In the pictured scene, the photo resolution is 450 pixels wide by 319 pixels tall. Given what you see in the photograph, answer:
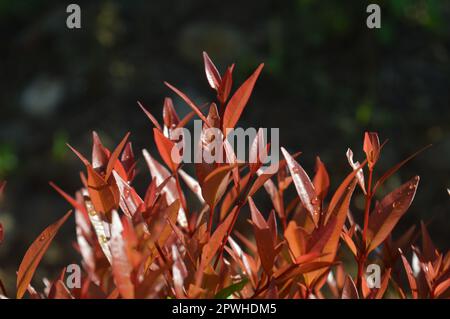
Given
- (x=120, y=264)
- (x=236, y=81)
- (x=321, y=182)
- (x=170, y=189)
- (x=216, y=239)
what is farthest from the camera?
(x=236, y=81)

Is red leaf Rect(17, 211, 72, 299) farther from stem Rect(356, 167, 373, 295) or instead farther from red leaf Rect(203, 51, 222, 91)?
stem Rect(356, 167, 373, 295)

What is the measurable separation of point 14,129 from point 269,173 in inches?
198

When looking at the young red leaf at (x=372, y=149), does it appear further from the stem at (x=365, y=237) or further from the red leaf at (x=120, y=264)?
the red leaf at (x=120, y=264)

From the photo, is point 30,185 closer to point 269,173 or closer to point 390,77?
point 390,77

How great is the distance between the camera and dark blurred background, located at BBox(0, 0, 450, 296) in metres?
4.80

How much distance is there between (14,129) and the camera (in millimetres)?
5711

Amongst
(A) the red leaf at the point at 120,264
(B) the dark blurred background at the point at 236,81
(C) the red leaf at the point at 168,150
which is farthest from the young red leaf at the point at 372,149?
(B) the dark blurred background at the point at 236,81

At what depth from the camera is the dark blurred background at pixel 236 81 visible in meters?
4.80

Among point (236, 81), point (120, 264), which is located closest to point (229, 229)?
point (120, 264)

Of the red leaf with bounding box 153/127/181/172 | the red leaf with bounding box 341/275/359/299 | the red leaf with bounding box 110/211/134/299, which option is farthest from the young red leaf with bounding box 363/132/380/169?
the red leaf with bounding box 110/211/134/299

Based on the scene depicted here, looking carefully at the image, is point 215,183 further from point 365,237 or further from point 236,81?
point 236,81

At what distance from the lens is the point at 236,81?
18.1 feet

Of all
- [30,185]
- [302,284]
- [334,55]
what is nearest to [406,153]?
[334,55]

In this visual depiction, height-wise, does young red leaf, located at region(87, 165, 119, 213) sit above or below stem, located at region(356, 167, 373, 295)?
above
